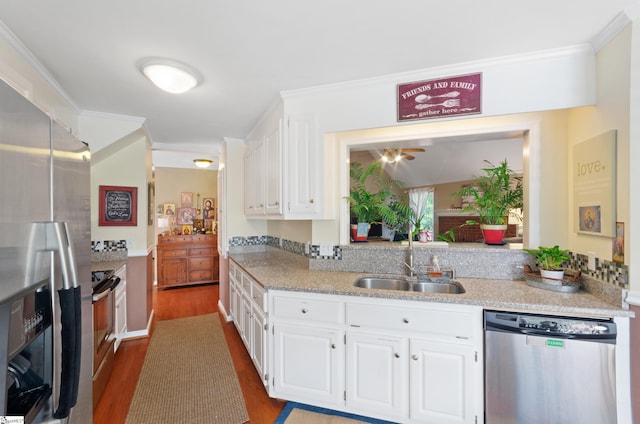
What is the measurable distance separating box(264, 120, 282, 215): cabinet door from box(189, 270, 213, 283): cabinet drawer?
348 cm

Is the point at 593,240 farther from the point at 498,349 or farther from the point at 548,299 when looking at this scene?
the point at 498,349

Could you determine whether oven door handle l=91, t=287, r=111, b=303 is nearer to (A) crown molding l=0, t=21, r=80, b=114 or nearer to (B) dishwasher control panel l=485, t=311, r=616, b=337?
(A) crown molding l=0, t=21, r=80, b=114

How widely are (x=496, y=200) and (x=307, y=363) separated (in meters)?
1.99

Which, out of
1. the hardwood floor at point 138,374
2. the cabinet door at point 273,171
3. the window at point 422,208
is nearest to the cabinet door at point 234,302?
the hardwood floor at point 138,374

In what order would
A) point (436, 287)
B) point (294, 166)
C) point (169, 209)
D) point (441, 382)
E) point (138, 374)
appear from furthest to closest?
point (169, 209) → point (138, 374) → point (294, 166) → point (436, 287) → point (441, 382)

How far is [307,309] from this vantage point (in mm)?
2012

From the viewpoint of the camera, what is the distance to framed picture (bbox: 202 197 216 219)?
618 centimetres

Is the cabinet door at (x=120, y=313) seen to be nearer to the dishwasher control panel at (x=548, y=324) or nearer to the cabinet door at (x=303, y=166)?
the cabinet door at (x=303, y=166)

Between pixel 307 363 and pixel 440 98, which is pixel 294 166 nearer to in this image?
pixel 440 98

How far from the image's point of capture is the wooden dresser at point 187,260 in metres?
5.39

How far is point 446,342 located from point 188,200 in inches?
226

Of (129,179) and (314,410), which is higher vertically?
Result: (129,179)

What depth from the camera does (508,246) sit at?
7.70 ft

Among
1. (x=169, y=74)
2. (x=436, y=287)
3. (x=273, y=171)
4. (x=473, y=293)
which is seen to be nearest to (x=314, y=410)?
(x=436, y=287)
